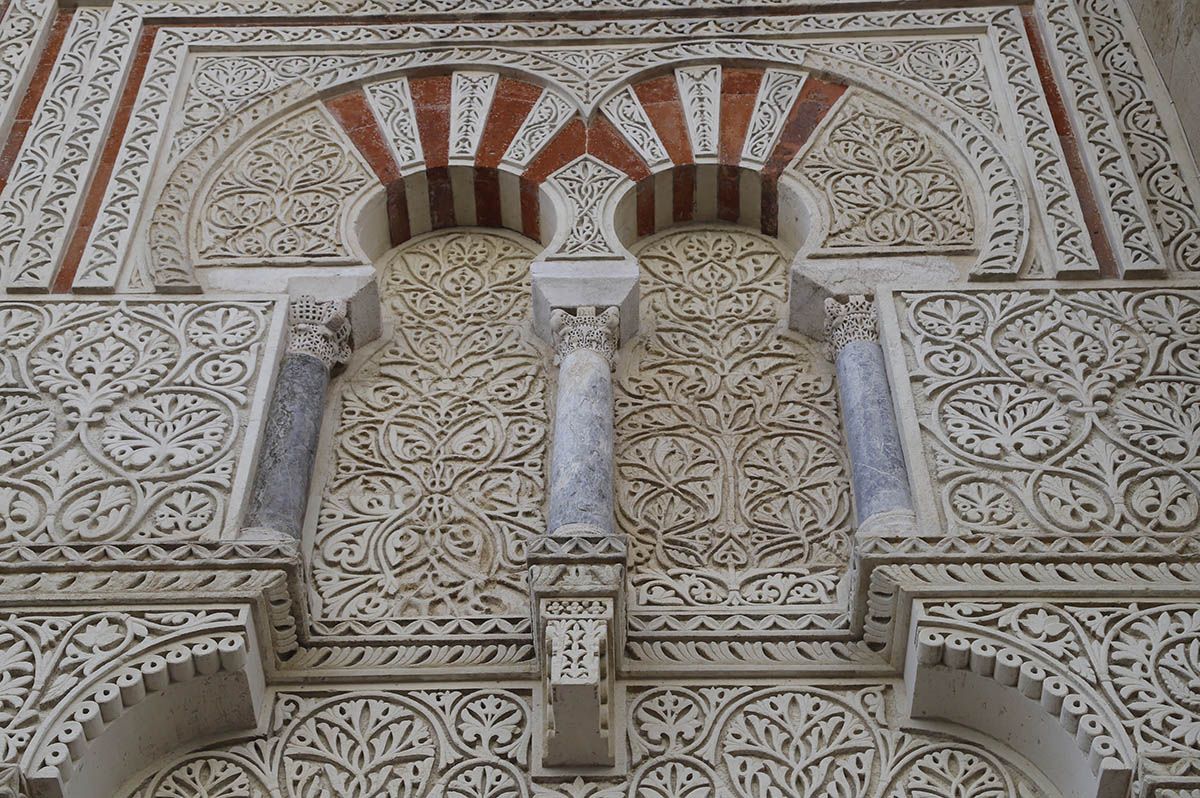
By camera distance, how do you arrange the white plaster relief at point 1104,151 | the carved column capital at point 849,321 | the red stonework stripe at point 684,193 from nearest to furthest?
the carved column capital at point 849,321
the white plaster relief at point 1104,151
the red stonework stripe at point 684,193

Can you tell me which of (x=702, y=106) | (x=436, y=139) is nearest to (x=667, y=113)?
(x=702, y=106)

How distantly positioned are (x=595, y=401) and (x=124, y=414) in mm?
1414

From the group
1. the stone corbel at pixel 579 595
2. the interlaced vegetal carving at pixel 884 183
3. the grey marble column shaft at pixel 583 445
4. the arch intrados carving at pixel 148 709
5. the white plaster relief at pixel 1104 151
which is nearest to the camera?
the arch intrados carving at pixel 148 709

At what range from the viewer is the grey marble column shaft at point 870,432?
4.95 meters

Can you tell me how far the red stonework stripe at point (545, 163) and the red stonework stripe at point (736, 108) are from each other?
510 millimetres

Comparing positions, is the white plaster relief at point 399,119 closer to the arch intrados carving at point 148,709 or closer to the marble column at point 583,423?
the marble column at point 583,423

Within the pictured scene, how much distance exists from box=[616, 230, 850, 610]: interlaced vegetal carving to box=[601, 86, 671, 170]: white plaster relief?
296mm

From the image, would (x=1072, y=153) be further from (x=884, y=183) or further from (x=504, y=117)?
(x=504, y=117)

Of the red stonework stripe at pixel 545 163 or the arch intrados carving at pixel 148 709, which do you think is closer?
the arch intrados carving at pixel 148 709

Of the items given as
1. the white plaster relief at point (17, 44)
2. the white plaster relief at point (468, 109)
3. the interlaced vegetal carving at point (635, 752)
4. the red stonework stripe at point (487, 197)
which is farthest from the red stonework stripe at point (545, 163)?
the interlaced vegetal carving at point (635, 752)

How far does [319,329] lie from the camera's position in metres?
5.53

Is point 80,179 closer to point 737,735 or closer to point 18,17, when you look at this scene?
point 18,17

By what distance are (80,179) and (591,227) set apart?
1.80 m

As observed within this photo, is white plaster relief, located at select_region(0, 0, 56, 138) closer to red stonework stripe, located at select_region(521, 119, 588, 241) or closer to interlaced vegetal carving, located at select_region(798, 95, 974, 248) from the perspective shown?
red stonework stripe, located at select_region(521, 119, 588, 241)
